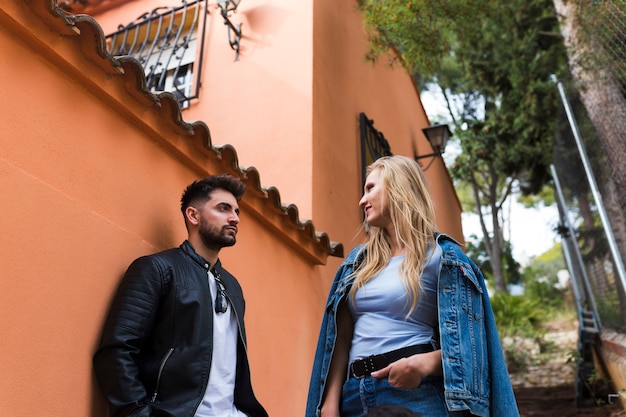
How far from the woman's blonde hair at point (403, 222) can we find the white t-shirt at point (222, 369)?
0.70m

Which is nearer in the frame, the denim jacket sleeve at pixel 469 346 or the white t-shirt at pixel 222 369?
the denim jacket sleeve at pixel 469 346

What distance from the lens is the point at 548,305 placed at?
64.5ft

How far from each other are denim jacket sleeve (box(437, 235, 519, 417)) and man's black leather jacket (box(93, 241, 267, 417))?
107 centimetres

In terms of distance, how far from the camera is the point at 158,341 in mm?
2488

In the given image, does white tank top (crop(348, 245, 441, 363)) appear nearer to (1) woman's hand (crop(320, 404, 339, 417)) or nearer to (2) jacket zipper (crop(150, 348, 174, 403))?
(1) woman's hand (crop(320, 404, 339, 417))

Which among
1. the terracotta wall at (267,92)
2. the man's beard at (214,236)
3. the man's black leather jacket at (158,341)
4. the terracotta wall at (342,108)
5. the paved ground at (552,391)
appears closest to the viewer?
the man's black leather jacket at (158,341)

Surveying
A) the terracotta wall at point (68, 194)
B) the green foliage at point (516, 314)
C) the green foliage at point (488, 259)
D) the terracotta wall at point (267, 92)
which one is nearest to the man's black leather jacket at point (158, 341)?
the terracotta wall at point (68, 194)

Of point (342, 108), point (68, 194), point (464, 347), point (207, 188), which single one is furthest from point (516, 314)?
point (68, 194)

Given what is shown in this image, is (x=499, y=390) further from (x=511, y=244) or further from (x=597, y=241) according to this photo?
(x=511, y=244)

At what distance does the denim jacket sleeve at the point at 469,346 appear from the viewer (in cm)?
218

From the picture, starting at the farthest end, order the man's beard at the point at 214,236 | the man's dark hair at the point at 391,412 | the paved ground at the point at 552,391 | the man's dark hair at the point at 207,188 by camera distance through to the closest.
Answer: the paved ground at the point at 552,391 < the man's dark hair at the point at 207,188 < the man's beard at the point at 214,236 < the man's dark hair at the point at 391,412

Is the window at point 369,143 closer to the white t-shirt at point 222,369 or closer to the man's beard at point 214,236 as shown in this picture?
the man's beard at point 214,236

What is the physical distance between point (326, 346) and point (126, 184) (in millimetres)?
1299

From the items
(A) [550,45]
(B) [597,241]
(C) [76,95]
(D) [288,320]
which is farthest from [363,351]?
(A) [550,45]
